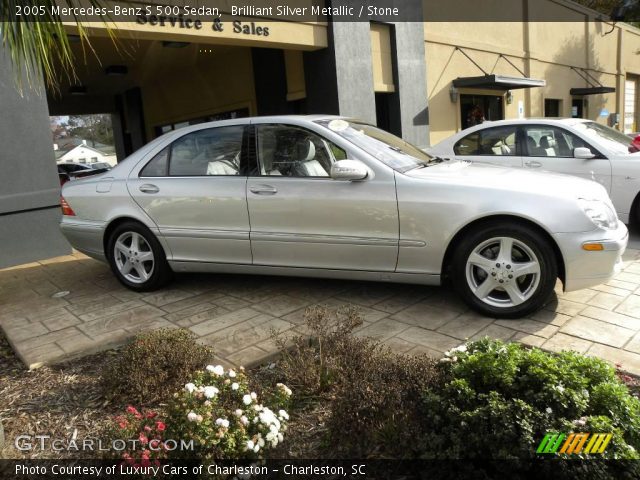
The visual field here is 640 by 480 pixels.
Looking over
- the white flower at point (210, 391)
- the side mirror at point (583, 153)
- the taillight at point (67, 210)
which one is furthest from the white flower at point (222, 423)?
the side mirror at point (583, 153)

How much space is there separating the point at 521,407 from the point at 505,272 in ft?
6.08

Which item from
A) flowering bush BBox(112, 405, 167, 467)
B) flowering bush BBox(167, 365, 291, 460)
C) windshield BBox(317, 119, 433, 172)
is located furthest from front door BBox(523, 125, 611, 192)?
flowering bush BBox(112, 405, 167, 467)

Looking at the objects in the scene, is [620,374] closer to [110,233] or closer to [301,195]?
[301,195]

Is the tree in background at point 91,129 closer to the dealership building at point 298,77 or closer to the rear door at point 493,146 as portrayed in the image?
the dealership building at point 298,77

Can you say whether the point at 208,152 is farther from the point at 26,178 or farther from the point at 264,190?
the point at 26,178

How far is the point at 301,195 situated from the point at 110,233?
217cm

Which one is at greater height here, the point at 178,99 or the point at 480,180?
the point at 178,99

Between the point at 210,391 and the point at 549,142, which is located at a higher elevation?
the point at 549,142

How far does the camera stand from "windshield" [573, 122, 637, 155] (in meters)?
6.59

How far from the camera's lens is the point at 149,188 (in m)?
4.94

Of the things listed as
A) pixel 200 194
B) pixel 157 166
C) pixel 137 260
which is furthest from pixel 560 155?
pixel 137 260

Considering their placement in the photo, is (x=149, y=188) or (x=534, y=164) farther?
(x=534, y=164)

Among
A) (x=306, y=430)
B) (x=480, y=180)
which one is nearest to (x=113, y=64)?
(x=480, y=180)

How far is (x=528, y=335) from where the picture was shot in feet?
12.0
